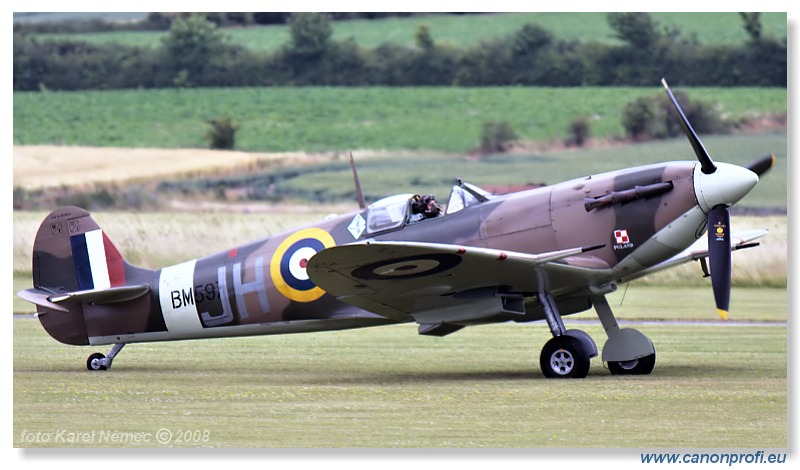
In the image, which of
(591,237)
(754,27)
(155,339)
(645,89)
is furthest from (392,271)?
(645,89)

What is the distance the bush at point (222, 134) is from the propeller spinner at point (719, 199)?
565 inches

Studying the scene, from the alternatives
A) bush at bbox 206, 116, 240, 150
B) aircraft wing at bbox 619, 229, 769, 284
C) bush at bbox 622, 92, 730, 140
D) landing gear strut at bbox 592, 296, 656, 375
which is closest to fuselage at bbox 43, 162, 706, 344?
landing gear strut at bbox 592, 296, 656, 375

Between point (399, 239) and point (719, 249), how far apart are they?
12.2ft

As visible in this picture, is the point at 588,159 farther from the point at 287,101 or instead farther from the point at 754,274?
the point at 287,101

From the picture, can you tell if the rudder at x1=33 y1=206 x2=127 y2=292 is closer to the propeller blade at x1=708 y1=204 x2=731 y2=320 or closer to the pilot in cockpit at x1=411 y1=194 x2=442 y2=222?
the pilot in cockpit at x1=411 y1=194 x2=442 y2=222

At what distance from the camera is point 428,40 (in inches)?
947

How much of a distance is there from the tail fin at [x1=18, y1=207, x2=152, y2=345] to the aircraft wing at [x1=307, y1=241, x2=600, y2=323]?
3292mm

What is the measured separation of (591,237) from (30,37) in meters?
13.7

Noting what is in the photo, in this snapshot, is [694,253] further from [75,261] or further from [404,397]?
[75,261]

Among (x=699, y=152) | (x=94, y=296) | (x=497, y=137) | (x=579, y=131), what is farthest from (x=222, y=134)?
(x=699, y=152)

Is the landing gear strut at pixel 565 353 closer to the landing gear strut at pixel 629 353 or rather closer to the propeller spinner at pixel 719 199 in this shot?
the landing gear strut at pixel 629 353

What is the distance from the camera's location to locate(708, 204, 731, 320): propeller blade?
522 inches

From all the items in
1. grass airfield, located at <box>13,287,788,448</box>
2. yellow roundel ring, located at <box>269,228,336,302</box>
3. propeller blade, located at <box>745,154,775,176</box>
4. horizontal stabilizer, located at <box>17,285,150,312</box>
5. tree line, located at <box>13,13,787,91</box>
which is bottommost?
grass airfield, located at <box>13,287,788,448</box>

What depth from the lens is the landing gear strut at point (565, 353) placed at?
13820mm
